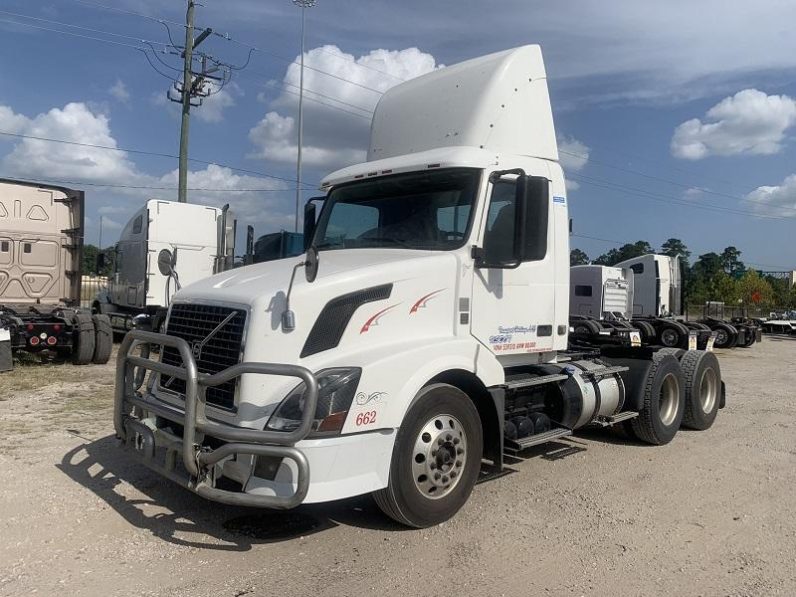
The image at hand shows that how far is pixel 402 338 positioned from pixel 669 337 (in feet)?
55.9

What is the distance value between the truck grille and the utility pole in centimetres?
1823

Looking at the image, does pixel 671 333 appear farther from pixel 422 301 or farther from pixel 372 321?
pixel 372 321

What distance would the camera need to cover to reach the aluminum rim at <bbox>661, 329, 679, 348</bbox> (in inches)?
765

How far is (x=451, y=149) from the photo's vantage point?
543cm

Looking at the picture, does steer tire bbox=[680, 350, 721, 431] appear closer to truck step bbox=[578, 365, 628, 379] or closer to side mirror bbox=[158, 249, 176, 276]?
truck step bbox=[578, 365, 628, 379]

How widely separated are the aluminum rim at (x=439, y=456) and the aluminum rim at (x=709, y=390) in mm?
4835

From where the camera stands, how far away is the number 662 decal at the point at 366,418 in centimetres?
407

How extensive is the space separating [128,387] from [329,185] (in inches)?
97.5

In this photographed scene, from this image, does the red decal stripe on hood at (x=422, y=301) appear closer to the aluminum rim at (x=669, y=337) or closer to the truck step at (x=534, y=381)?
the truck step at (x=534, y=381)

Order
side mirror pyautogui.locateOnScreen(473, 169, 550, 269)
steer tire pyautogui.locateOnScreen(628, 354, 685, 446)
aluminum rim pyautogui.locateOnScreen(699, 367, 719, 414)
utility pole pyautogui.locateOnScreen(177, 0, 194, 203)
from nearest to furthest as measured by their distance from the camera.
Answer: side mirror pyautogui.locateOnScreen(473, 169, 550, 269)
steer tire pyautogui.locateOnScreen(628, 354, 685, 446)
aluminum rim pyautogui.locateOnScreen(699, 367, 719, 414)
utility pole pyautogui.locateOnScreen(177, 0, 194, 203)

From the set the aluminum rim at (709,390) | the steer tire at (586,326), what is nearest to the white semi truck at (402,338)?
the aluminum rim at (709,390)

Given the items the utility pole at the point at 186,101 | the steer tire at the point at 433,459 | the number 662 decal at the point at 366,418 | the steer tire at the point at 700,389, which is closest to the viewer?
the number 662 decal at the point at 366,418

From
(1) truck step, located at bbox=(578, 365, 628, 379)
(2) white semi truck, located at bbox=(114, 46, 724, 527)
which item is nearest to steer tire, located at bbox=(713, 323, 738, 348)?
(1) truck step, located at bbox=(578, 365, 628, 379)

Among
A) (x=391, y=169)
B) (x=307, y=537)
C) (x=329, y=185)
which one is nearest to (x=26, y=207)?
(x=329, y=185)
